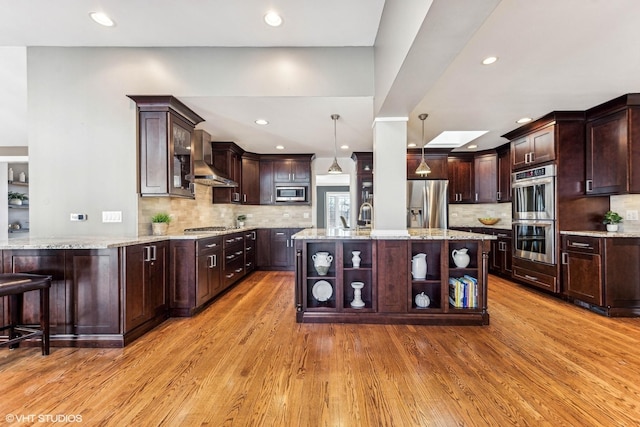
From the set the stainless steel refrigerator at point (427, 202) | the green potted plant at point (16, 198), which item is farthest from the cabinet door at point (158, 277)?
the green potted plant at point (16, 198)

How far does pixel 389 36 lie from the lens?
2285mm

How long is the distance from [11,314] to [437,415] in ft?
10.8

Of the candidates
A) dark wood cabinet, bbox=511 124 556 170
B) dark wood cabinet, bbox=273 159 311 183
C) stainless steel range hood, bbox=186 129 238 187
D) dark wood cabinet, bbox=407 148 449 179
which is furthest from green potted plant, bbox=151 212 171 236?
dark wood cabinet, bbox=511 124 556 170

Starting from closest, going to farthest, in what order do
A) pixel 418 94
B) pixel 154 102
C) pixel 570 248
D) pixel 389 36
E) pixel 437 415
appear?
pixel 437 415 < pixel 389 36 < pixel 418 94 < pixel 154 102 < pixel 570 248

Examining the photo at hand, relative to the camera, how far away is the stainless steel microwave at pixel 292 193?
19.0 ft

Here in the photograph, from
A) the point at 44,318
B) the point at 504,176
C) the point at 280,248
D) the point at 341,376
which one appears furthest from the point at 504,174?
the point at 44,318

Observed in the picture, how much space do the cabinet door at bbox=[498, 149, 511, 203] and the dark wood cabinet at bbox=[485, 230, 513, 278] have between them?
657 mm

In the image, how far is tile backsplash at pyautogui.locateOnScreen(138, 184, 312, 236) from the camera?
10.6ft

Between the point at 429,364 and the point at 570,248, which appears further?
the point at 570,248

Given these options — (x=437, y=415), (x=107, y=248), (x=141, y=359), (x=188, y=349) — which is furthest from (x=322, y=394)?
(x=107, y=248)

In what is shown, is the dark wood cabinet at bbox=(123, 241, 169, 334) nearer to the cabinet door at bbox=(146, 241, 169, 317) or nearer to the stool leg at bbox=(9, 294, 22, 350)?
the cabinet door at bbox=(146, 241, 169, 317)

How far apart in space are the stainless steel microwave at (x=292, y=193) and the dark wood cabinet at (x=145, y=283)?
298 centimetres

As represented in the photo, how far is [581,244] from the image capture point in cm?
335

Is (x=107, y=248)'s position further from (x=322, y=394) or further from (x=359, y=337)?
(x=359, y=337)
